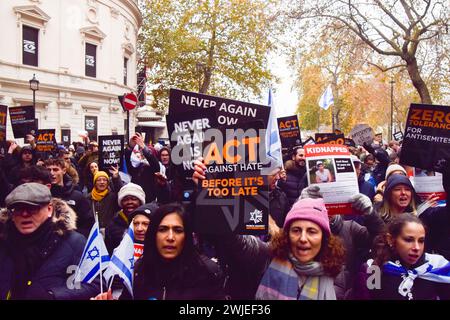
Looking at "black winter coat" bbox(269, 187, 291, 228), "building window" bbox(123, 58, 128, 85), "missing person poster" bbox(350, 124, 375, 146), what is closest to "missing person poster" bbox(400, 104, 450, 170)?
"black winter coat" bbox(269, 187, 291, 228)

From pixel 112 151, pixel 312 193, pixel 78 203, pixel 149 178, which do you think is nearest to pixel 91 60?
pixel 112 151

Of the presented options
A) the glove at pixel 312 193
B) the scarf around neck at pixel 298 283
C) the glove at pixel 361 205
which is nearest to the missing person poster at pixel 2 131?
the glove at pixel 312 193

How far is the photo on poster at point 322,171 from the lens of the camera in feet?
12.0

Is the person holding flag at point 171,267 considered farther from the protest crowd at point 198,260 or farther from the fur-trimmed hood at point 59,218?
the fur-trimmed hood at point 59,218

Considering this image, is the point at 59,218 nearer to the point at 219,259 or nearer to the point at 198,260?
the point at 198,260

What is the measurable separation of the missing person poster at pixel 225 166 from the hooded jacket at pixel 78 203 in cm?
221

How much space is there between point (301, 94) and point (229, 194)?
42.8 metres

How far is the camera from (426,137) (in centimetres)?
401

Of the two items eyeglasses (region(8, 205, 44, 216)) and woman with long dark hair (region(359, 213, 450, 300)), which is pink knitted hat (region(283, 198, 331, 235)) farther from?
eyeglasses (region(8, 205, 44, 216))

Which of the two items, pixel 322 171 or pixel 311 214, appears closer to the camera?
pixel 311 214

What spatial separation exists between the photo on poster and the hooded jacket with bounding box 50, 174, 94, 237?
98.9 inches

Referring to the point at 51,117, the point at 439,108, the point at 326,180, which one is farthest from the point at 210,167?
the point at 51,117

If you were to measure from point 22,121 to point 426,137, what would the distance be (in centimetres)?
865
